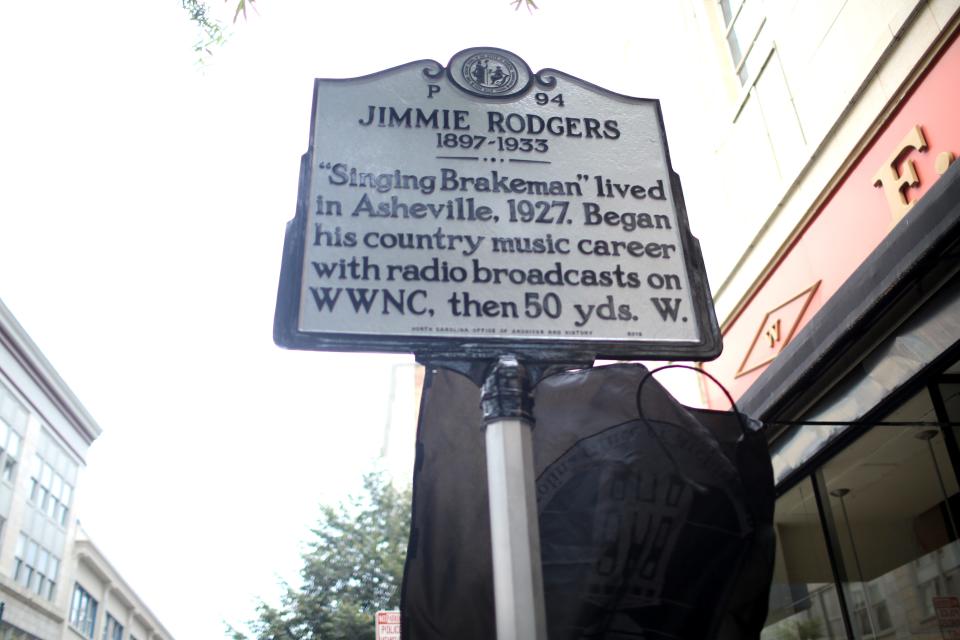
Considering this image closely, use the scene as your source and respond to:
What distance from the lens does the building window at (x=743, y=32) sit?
25.4 ft

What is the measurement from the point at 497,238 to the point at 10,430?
163 feet

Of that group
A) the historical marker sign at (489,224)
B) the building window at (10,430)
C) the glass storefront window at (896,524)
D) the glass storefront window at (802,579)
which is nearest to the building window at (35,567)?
the building window at (10,430)

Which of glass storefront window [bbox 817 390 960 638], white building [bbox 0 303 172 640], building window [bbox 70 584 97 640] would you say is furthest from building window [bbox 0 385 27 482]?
glass storefront window [bbox 817 390 960 638]

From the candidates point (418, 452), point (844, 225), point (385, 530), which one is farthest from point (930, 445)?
point (385, 530)

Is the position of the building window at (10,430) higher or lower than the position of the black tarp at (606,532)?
higher

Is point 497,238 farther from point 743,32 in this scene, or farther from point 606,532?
point 743,32

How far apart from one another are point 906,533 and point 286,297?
463cm

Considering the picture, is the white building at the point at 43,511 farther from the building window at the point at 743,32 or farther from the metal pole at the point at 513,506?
the metal pole at the point at 513,506

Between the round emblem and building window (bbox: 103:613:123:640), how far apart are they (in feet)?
217

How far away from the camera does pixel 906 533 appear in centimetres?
553

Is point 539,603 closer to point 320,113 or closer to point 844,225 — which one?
point 320,113

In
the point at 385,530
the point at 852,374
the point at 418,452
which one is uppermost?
the point at 385,530

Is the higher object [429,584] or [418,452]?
[418,452]

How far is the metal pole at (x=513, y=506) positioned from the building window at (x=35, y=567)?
51.0 m
